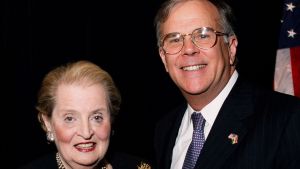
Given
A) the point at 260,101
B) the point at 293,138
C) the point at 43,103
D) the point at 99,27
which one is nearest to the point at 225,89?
the point at 260,101

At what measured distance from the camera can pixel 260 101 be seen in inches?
96.3

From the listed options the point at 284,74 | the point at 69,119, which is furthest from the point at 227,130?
the point at 284,74

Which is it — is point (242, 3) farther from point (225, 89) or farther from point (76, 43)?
point (225, 89)

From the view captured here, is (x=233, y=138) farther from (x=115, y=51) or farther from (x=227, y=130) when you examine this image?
(x=115, y=51)

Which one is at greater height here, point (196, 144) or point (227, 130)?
point (227, 130)

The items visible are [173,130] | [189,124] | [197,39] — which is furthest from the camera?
[173,130]

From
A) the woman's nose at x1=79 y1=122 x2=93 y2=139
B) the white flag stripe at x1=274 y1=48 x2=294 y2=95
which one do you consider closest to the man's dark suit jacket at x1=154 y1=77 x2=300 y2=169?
the woman's nose at x1=79 y1=122 x2=93 y2=139

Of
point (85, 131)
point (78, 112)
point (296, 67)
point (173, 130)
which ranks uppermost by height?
point (296, 67)

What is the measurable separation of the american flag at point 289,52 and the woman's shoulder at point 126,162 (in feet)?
5.57

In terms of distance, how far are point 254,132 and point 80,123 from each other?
1036mm

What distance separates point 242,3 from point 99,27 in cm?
166

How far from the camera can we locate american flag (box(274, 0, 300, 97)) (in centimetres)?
389

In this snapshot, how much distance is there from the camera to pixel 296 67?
3887 mm

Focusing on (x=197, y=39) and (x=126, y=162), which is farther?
(x=126, y=162)
